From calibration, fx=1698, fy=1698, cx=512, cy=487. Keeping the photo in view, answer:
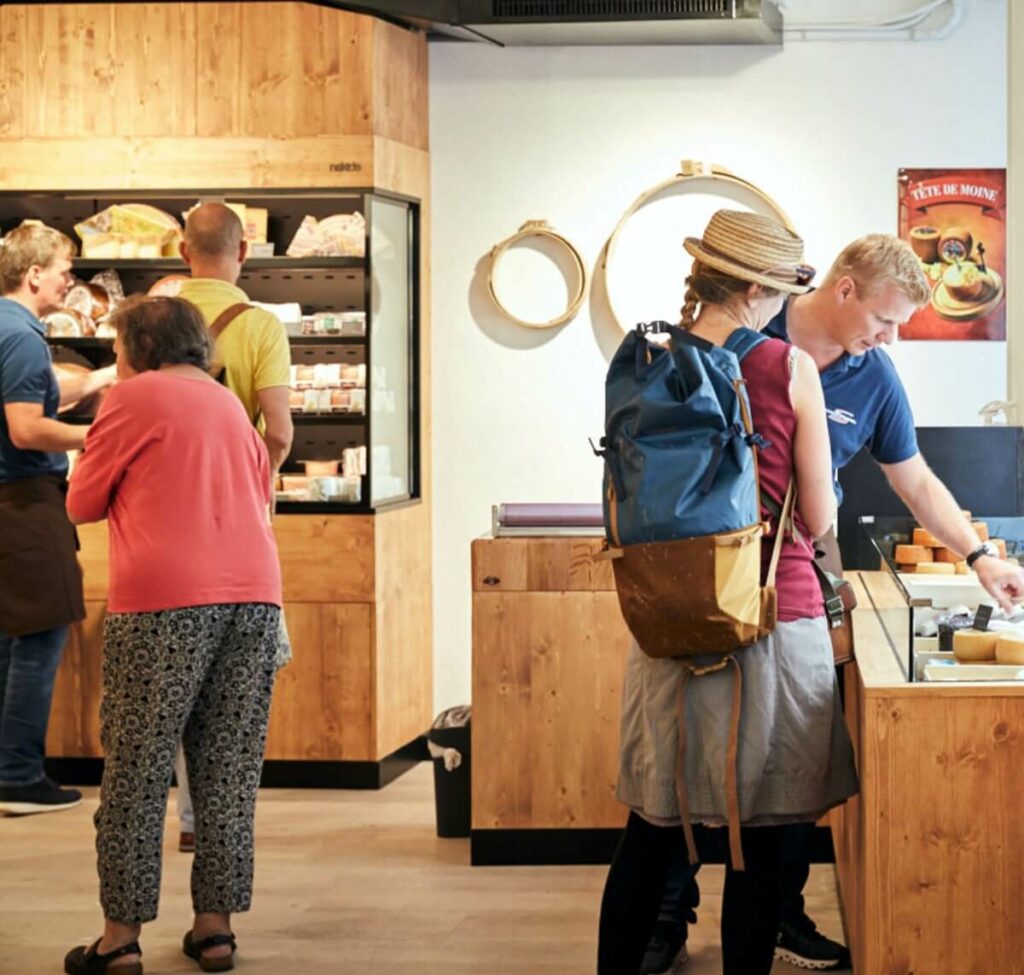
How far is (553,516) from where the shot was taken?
4730 mm

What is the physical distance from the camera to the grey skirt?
2.89 metres

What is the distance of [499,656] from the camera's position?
15.4 ft

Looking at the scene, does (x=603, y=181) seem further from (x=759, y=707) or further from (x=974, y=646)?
(x=759, y=707)

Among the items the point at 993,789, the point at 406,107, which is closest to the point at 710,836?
the point at 993,789

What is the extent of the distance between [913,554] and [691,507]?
1.43 m

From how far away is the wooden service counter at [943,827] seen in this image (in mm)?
3021

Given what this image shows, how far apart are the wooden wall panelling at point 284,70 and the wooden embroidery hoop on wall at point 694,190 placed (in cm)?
106

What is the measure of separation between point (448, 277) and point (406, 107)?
26.4 inches

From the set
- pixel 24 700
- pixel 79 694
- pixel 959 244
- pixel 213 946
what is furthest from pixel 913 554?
pixel 79 694

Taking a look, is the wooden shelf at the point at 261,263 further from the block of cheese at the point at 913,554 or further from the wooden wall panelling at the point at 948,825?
the wooden wall panelling at the point at 948,825

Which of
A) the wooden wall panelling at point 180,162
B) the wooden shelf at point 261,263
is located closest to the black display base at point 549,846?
the wooden shelf at point 261,263

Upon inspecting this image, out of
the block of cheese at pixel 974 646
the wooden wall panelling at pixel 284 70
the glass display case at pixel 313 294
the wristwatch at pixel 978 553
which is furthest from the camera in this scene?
the glass display case at pixel 313 294

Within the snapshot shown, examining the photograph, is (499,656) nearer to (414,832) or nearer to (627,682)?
(414,832)

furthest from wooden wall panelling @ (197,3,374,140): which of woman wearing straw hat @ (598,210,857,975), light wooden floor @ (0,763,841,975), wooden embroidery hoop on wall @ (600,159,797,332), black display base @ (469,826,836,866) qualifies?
woman wearing straw hat @ (598,210,857,975)
